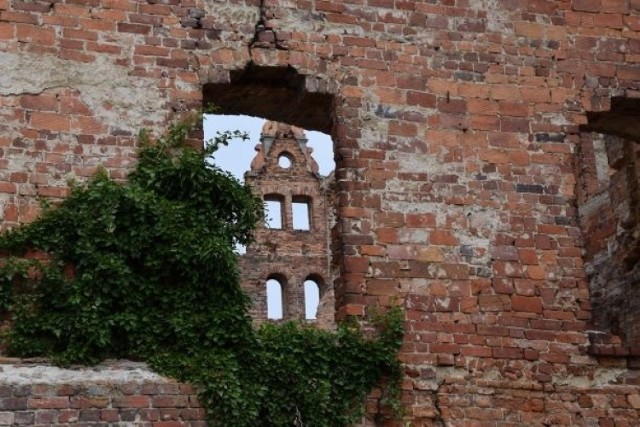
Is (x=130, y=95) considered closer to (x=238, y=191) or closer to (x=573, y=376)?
(x=238, y=191)

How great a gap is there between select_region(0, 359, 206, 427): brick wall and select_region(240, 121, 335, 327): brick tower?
637 inches

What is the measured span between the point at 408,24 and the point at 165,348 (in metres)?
3.61

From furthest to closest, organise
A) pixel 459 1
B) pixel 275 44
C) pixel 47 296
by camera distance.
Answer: pixel 459 1, pixel 275 44, pixel 47 296

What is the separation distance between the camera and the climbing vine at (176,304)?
7848mm

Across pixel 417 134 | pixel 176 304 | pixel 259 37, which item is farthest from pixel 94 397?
pixel 417 134

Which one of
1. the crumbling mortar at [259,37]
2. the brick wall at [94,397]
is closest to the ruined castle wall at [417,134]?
the crumbling mortar at [259,37]

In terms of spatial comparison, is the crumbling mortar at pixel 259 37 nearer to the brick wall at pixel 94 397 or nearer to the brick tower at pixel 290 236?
the brick wall at pixel 94 397

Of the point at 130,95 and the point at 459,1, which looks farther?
the point at 459,1

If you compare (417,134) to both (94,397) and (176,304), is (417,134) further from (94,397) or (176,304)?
(94,397)

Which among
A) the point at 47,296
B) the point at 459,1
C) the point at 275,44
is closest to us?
the point at 47,296

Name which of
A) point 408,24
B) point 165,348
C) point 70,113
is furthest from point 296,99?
point 165,348

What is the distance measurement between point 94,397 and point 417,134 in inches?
138

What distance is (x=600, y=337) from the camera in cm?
929

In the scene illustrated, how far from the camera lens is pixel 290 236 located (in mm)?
25078
